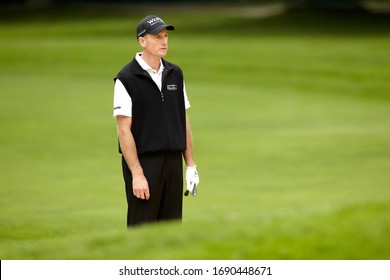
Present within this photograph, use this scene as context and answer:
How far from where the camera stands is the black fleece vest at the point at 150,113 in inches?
268

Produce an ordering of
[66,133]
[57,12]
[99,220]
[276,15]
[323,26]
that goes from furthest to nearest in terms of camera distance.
→ [57,12]
[276,15]
[323,26]
[66,133]
[99,220]

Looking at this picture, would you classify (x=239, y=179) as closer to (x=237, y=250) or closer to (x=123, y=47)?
(x=237, y=250)

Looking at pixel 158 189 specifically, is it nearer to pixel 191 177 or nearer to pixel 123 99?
pixel 191 177

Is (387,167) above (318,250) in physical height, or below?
below

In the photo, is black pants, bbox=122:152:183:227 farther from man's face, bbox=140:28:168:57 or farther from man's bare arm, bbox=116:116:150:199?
man's face, bbox=140:28:168:57

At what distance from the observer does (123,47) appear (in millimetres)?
29062

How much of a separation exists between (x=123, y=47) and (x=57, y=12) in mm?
19956

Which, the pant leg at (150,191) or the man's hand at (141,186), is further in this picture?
the pant leg at (150,191)

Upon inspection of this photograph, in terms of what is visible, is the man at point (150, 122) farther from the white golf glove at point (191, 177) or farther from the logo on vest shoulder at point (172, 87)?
the white golf glove at point (191, 177)

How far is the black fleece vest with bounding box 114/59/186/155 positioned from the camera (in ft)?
22.4

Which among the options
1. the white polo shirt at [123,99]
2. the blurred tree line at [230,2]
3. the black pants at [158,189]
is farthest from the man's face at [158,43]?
the blurred tree line at [230,2]

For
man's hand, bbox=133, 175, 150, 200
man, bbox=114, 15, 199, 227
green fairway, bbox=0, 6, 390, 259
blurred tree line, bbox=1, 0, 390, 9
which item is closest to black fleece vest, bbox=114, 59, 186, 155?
man, bbox=114, 15, 199, 227

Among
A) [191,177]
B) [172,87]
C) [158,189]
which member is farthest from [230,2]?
[158,189]
